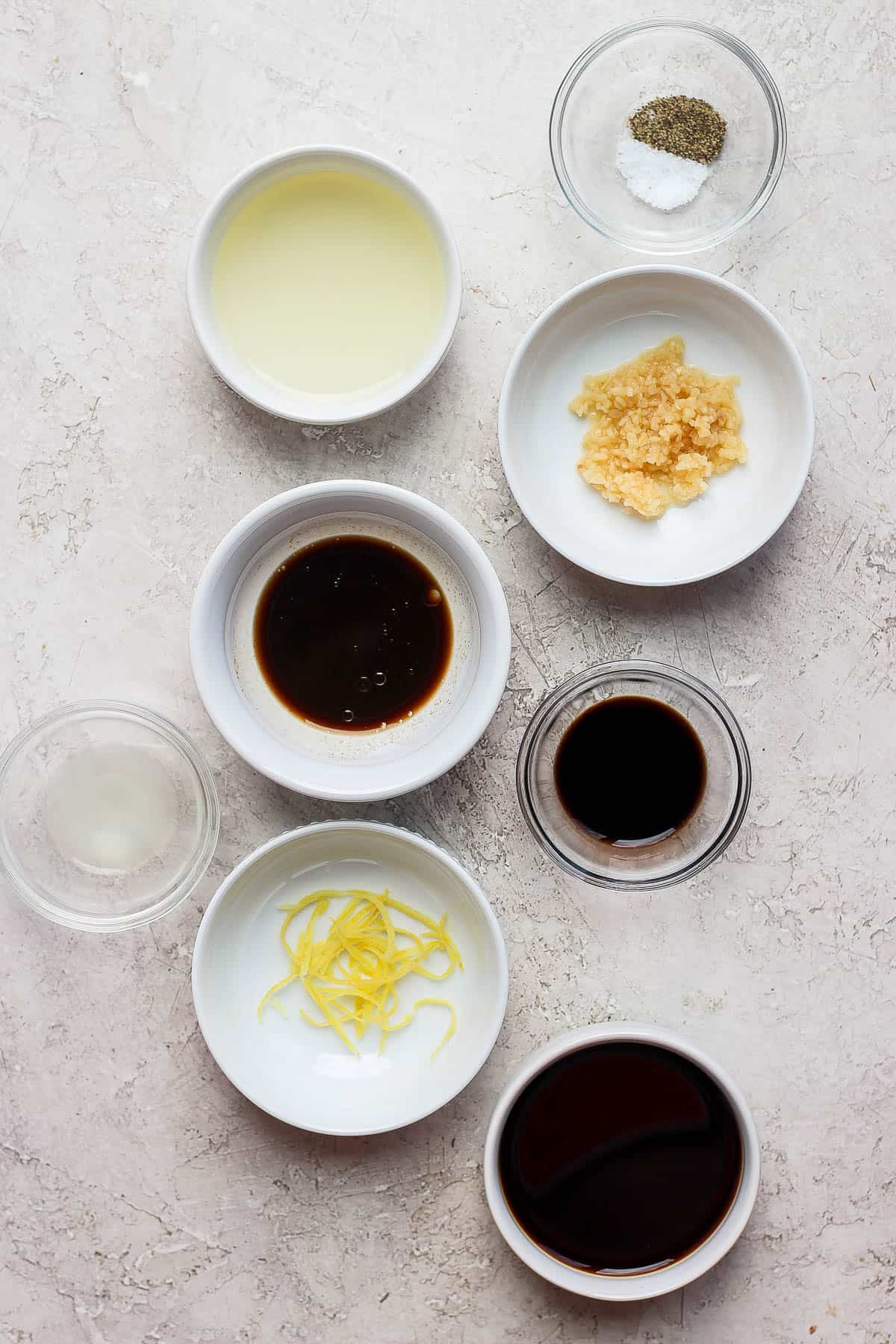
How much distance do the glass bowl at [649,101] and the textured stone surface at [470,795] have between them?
44 mm

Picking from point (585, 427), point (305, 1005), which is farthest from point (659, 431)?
point (305, 1005)

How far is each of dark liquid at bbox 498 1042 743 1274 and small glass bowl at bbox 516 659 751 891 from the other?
28cm

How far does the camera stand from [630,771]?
1.48 metres

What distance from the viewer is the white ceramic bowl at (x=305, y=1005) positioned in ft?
4.66

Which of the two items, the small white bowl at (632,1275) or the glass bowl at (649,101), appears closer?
the small white bowl at (632,1275)

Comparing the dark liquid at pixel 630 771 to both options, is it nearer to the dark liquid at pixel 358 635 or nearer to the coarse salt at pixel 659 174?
the dark liquid at pixel 358 635

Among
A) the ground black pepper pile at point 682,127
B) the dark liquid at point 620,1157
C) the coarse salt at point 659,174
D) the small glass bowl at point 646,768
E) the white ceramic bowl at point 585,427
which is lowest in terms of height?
the dark liquid at point 620,1157

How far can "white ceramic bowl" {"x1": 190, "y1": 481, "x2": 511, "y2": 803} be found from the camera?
1373 millimetres

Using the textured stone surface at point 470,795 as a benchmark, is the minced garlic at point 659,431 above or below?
above

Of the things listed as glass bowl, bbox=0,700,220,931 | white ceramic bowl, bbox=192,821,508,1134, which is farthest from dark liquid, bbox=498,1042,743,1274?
glass bowl, bbox=0,700,220,931

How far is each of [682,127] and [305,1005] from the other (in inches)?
60.1

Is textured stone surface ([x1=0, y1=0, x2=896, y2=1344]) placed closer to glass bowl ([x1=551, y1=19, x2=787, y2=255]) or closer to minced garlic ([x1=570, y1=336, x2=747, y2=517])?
glass bowl ([x1=551, y1=19, x2=787, y2=255])

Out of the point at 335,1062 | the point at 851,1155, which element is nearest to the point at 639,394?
the point at 335,1062

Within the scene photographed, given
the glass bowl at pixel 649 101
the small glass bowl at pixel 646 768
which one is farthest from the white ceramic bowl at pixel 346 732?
the glass bowl at pixel 649 101
